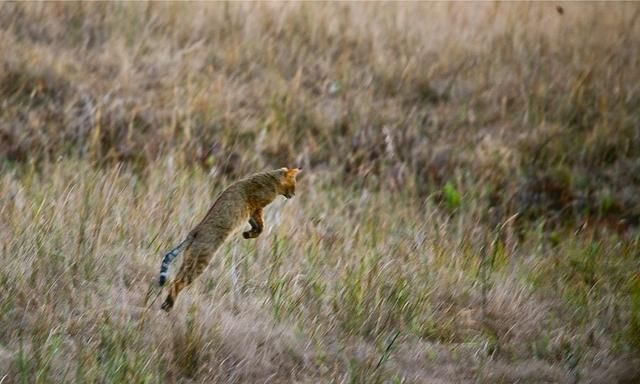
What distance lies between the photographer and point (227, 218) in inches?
196

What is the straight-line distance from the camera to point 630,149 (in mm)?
8922

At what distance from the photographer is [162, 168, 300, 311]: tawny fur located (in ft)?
16.0

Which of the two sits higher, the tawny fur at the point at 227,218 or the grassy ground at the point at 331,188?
the tawny fur at the point at 227,218

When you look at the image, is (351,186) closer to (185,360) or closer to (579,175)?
(579,175)

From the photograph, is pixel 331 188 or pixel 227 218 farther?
pixel 331 188

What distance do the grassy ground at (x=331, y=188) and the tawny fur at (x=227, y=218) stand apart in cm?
21

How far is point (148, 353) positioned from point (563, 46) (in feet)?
20.7

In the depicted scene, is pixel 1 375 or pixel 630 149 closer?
Result: pixel 1 375

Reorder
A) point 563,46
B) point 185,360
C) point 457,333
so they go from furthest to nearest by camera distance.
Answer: point 563,46
point 457,333
point 185,360

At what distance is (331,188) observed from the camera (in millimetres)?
8070

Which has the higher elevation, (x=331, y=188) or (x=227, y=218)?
(x=227, y=218)

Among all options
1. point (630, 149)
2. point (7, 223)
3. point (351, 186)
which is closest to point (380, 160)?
point (351, 186)

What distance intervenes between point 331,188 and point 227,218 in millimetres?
3137

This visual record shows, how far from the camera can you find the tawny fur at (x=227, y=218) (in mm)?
4887
